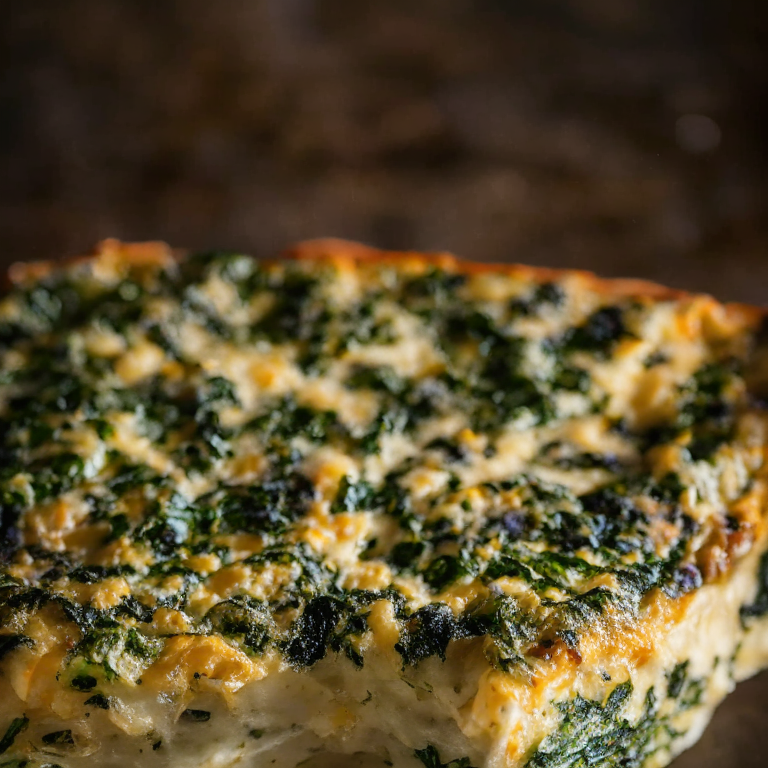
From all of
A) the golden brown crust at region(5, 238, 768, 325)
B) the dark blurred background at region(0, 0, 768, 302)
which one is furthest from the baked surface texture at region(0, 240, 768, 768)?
the dark blurred background at region(0, 0, 768, 302)

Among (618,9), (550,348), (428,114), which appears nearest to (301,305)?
(550,348)

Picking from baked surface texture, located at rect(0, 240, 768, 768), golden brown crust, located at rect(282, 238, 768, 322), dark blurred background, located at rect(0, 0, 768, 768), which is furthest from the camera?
dark blurred background, located at rect(0, 0, 768, 768)

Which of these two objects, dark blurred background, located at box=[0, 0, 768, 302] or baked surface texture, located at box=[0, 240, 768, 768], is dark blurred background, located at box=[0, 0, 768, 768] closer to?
dark blurred background, located at box=[0, 0, 768, 302]

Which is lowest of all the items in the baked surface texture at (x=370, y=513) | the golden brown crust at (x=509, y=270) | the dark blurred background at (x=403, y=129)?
the baked surface texture at (x=370, y=513)

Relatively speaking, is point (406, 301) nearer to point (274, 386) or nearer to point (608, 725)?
point (274, 386)

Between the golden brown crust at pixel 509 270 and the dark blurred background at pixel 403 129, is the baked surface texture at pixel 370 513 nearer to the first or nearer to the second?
the golden brown crust at pixel 509 270

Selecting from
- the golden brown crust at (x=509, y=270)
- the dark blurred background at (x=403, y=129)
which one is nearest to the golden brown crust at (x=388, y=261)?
the golden brown crust at (x=509, y=270)

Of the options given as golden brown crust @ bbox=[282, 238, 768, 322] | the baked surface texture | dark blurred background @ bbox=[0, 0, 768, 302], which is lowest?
the baked surface texture
